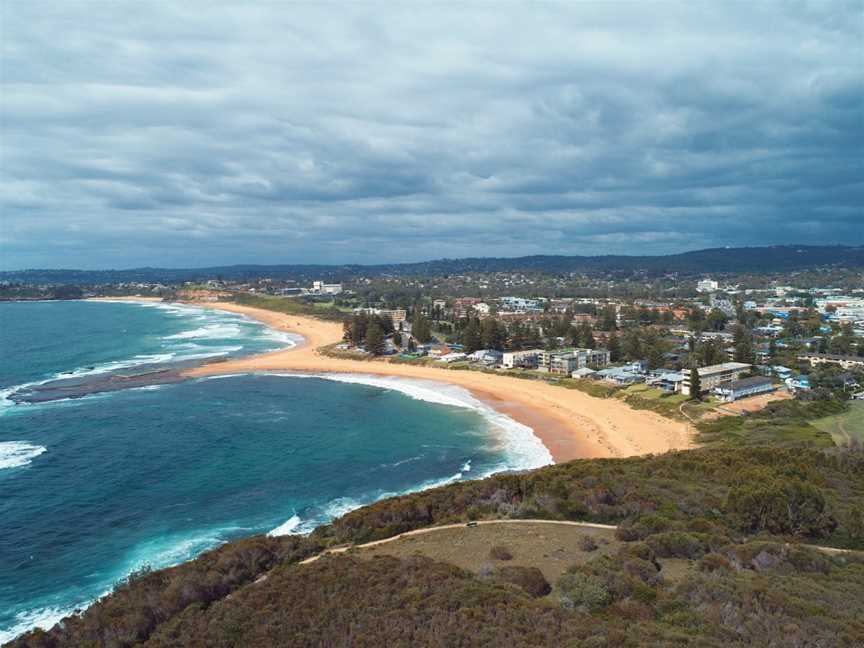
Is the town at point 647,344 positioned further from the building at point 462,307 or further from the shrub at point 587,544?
the shrub at point 587,544

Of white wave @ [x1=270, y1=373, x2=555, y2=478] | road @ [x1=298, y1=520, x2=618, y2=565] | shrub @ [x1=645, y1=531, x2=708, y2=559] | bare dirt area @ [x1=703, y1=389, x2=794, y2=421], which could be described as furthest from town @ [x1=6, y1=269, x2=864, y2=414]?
shrub @ [x1=645, y1=531, x2=708, y2=559]

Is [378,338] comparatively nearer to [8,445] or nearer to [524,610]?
[8,445]

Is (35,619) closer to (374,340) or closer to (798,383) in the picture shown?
(798,383)

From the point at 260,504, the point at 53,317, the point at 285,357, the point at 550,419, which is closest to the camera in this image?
the point at 260,504

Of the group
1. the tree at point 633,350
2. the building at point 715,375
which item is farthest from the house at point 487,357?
the building at point 715,375

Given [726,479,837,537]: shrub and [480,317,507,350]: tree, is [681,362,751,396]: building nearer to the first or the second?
[480,317,507,350]: tree

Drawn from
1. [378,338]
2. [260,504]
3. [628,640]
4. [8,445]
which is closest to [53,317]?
[378,338]
